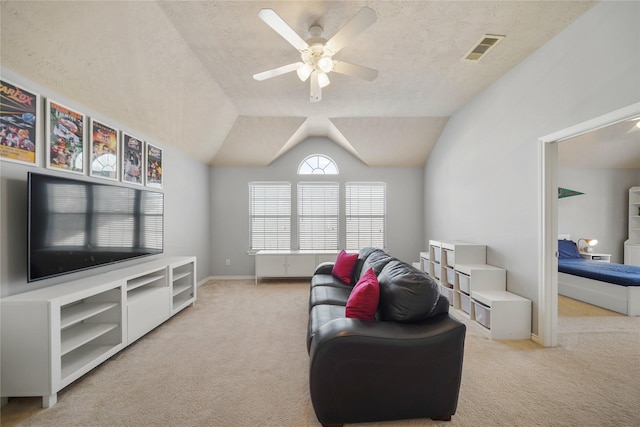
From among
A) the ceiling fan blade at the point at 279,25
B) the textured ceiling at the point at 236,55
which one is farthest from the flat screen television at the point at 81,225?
the ceiling fan blade at the point at 279,25

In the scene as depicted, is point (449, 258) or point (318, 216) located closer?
point (449, 258)

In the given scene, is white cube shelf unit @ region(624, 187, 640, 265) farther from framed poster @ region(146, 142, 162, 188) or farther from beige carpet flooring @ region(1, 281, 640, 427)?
framed poster @ region(146, 142, 162, 188)

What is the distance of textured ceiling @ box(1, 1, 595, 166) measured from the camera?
200 centimetres

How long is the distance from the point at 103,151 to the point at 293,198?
3314mm

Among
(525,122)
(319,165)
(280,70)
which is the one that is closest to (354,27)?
(280,70)

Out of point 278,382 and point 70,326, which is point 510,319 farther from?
point 70,326

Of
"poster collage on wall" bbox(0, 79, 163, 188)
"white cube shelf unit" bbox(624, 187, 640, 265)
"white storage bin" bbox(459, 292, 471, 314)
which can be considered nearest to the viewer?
"poster collage on wall" bbox(0, 79, 163, 188)

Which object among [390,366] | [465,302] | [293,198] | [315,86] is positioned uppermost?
[315,86]

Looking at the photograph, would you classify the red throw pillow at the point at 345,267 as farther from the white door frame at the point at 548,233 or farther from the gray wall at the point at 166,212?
the gray wall at the point at 166,212

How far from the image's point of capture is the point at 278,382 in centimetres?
204

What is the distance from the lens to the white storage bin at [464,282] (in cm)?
324

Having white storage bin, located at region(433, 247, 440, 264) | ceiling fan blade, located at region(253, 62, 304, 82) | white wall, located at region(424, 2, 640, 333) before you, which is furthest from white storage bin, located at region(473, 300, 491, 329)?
ceiling fan blade, located at region(253, 62, 304, 82)

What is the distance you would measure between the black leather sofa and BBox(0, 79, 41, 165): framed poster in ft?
8.46

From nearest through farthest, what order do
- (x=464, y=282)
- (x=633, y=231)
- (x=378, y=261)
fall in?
(x=378, y=261), (x=464, y=282), (x=633, y=231)
